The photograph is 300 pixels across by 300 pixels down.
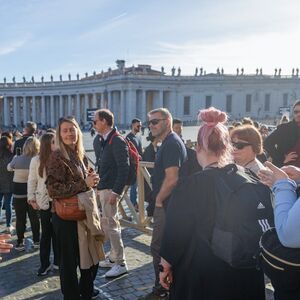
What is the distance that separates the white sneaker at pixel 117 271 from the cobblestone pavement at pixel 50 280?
0.07 metres

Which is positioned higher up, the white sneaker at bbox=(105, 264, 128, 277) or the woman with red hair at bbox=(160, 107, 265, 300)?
the woman with red hair at bbox=(160, 107, 265, 300)

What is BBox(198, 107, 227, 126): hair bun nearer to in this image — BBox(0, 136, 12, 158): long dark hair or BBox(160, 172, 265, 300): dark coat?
BBox(160, 172, 265, 300): dark coat

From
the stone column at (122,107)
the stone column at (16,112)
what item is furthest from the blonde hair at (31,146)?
the stone column at (16,112)

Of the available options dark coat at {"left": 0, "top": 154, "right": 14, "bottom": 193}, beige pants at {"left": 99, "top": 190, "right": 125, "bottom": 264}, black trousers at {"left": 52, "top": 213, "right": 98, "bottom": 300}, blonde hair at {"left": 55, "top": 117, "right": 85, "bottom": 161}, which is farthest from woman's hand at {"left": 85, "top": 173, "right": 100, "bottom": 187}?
dark coat at {"left": 0, "top": 154, "right": 14, "bottom": 193}

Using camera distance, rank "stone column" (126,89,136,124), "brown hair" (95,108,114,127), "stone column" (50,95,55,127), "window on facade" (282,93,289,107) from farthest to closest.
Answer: "stone column" (50,95,55,127), "window on facade" (282,93,289,107), "stone column" (126,89,136,124), "brown hair" (95,108,114,127)

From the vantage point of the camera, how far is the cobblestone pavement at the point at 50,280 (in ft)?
16.5

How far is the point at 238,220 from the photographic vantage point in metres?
2.71

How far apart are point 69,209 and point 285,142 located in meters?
3.16

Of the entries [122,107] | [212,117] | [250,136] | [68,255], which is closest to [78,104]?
[122,107]

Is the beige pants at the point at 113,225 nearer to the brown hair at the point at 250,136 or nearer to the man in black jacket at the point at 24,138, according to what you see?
the brown hair at the point at 250,136

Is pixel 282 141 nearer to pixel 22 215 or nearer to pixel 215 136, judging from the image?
pixel 215 136

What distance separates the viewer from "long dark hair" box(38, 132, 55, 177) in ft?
18.1

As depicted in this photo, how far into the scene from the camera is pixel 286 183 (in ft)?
7.85

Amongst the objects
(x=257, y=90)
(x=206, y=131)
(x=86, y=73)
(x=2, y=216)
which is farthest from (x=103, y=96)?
(x=206, y=131)
